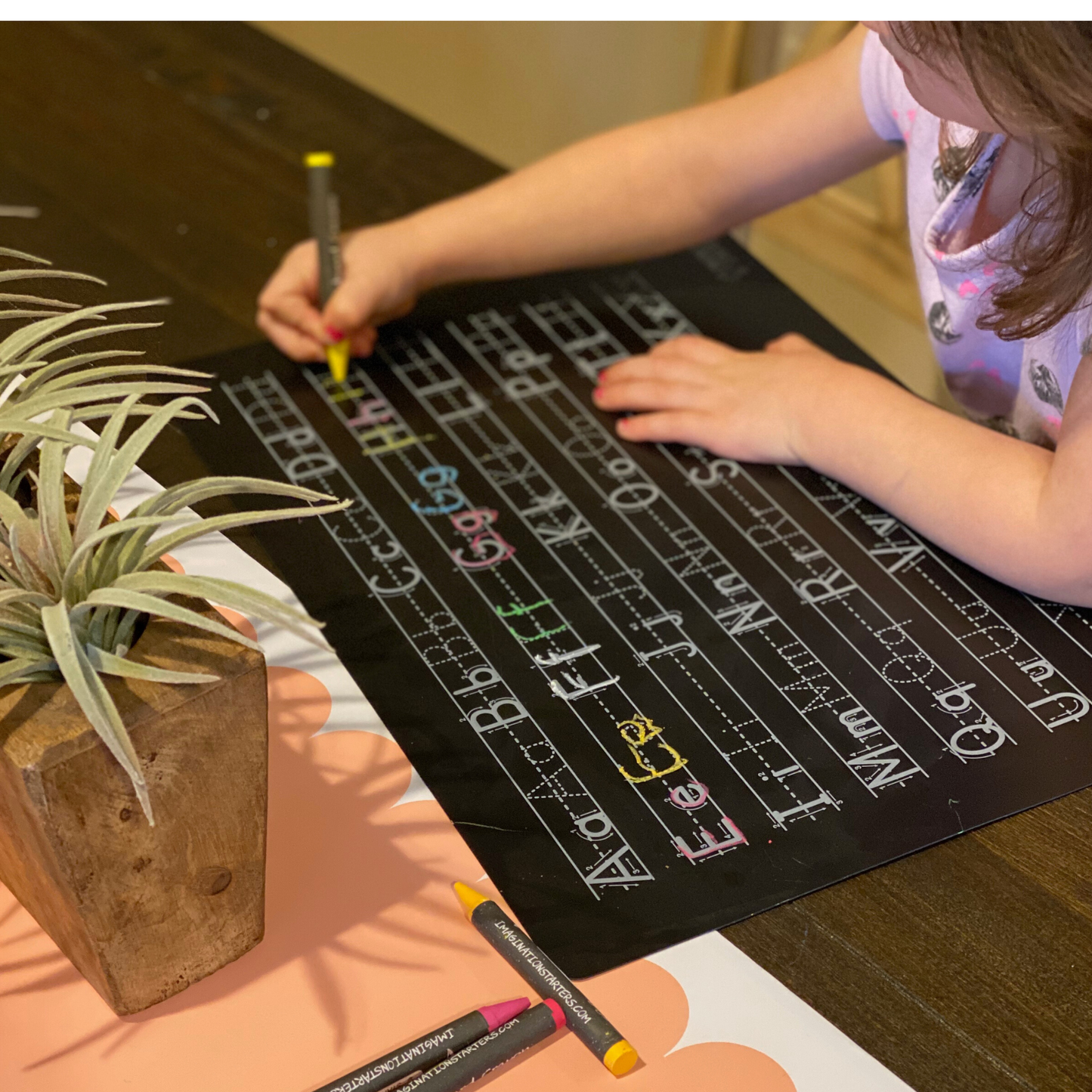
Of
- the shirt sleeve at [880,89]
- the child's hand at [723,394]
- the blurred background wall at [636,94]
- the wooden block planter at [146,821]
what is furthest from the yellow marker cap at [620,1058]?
the blurred background wall at [636,94]

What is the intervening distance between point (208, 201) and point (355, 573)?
20.7 inches

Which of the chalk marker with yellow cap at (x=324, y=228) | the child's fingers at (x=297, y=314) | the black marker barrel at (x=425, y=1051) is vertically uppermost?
the chalk marker with yellow cap at (x=324, y=228)

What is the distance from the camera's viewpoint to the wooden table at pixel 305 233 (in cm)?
53

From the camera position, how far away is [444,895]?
58cm

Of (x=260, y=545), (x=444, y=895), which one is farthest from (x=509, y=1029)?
(x=260, y=545)

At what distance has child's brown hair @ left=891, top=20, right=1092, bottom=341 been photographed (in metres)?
0.55

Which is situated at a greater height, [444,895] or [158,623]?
[158,623]

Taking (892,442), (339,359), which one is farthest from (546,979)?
(339,359)

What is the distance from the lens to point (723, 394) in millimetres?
875

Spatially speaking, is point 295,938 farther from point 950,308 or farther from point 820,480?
point 950,308

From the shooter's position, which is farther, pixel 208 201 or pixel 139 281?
pixel 208 201

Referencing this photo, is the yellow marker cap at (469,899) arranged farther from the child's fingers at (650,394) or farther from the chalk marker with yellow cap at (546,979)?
the child's fingers at (650,394)

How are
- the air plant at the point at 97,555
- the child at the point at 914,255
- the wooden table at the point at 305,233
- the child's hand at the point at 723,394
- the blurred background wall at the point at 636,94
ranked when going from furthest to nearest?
the blurred background wall at the point at 636,94 → the child's hand at the point at 723,394 → the child at the point at 914,255 → the wooden table at the point at 305,233 → the air plant at the point at 97,555

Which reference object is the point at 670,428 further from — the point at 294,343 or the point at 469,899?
the point at 469,899
